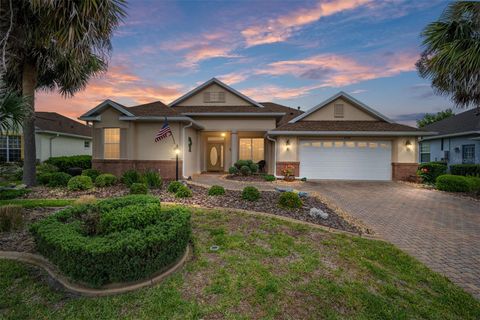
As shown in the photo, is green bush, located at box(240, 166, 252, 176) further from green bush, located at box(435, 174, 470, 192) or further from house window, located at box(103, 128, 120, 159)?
green bush, located at box(435, 174, 470, 192)

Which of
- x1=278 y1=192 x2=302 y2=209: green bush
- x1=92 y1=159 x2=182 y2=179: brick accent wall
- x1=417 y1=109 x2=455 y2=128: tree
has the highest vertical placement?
x1=417 y1=109 x2=455 y2=128: tree

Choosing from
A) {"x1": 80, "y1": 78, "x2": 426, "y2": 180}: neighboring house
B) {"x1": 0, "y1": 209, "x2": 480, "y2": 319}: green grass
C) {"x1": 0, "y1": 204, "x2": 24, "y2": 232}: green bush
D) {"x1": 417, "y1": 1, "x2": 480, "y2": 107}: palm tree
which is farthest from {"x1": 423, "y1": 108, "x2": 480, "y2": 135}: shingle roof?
{"x1": 0, "y1": 204, "x2": 24, "y2": 232}: green bush

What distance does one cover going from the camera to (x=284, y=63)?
13.8 meters

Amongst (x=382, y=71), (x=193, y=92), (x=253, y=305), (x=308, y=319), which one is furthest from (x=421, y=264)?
(x=193, y=92)

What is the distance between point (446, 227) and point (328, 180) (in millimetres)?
7973

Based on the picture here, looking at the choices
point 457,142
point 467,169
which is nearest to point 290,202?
point 467,169

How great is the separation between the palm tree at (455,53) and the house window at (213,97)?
37.1ft

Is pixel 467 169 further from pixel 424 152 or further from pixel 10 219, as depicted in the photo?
pixel 10 219

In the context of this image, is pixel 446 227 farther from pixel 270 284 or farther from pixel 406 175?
pixel 406 175

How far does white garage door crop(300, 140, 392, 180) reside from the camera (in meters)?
13.5

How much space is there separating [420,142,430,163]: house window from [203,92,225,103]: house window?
65.7ft

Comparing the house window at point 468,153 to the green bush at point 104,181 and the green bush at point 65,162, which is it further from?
the green bush at point 65,162

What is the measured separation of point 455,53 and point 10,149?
27102mm

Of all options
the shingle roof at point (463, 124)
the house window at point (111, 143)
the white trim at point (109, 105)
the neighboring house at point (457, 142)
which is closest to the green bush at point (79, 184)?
the house window at point (111, 143)
